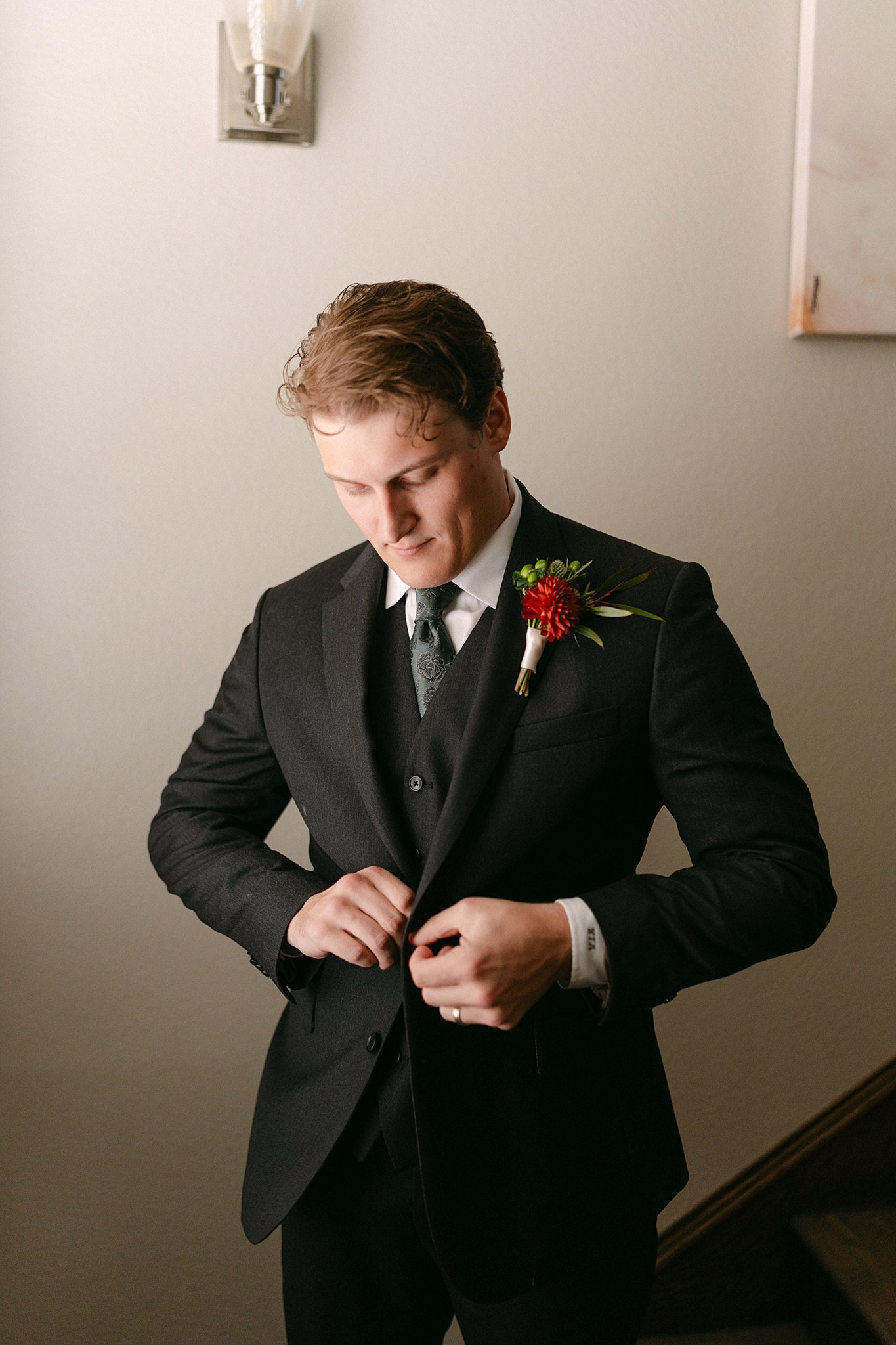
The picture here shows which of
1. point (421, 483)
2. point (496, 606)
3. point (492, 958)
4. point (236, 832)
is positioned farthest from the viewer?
→ point (236, 832)

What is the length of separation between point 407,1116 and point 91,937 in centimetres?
89

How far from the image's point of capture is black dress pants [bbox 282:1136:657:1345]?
1.25 meters

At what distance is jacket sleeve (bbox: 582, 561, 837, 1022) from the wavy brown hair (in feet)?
1.15

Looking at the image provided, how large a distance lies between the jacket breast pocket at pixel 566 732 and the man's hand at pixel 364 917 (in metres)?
0.22

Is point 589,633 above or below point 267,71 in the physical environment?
below

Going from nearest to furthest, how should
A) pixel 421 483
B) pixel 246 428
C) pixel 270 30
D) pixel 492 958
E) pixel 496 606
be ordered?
pixel 492 958 < pixel 421 483 < pixel 496 606 < pixel 270 30 < pixel 246 428

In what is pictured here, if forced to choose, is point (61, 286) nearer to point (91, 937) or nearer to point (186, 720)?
point (186, 720)

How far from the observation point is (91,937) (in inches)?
74.3

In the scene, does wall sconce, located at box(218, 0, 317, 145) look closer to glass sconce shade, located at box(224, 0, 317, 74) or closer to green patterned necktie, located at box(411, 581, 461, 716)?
glass sconce shade, located at box(224, 0, 317, 74)

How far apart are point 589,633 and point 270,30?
1.15 m

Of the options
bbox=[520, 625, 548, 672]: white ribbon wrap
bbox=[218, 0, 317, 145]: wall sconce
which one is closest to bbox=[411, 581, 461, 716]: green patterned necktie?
bbox=[520, 625, 548, 672]: white ribbon wrap

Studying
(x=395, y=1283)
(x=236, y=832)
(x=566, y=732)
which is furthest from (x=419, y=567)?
(x=395, y=1283)

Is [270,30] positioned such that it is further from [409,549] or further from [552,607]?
[552,607]

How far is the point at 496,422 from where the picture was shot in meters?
1.22
